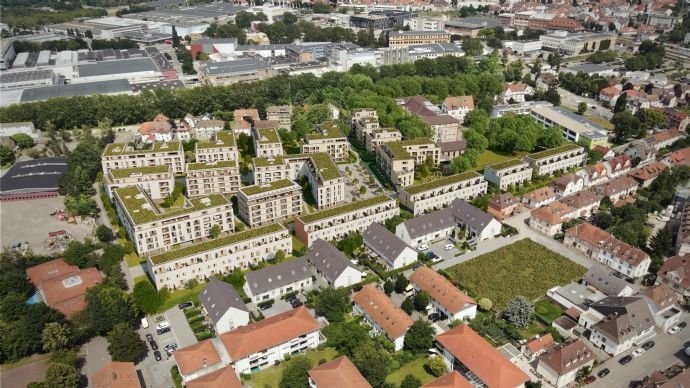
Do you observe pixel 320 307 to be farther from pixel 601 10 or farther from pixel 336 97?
pixel 601 10

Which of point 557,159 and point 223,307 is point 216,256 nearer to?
point 223,307

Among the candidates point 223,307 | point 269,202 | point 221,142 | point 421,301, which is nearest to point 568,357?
point 421,301

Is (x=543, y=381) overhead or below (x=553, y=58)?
below

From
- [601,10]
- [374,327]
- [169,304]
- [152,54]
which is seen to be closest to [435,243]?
[374,327]

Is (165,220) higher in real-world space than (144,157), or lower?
lower

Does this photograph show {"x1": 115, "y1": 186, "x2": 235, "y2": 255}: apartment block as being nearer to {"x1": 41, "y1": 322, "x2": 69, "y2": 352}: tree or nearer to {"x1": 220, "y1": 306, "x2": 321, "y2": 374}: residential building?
{"x1": 41, "y1": 322, "x2": 69, "y2": 352}: tree

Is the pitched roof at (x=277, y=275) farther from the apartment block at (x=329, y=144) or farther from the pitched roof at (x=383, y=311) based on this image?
the apartment block at (x=329, y=144)
